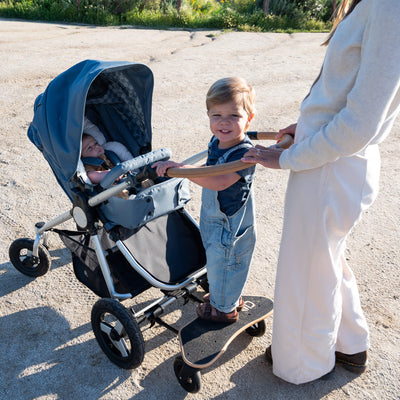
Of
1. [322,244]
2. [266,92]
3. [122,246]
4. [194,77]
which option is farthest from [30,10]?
[322,244]

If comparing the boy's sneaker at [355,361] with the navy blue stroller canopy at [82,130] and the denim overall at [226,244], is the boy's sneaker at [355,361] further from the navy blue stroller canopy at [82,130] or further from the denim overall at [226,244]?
the navy blue stroller canopy at [82,130]

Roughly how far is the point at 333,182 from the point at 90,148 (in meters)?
1.77

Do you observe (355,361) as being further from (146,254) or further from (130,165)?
(130,165)

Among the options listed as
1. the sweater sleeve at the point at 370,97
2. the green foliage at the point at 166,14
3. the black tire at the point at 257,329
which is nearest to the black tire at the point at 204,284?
the black tire at the point at 257,329

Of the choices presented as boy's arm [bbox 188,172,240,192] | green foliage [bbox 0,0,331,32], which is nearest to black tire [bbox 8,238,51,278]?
boy's arm [bbox 188,172,240,192]

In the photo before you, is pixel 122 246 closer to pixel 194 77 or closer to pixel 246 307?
pixel 246 307

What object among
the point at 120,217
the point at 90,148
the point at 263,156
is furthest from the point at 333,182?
the point at 90,148

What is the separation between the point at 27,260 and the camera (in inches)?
138

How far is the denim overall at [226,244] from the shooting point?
2539mm

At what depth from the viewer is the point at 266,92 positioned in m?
7.36

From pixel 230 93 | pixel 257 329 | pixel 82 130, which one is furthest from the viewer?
pixel 257 329

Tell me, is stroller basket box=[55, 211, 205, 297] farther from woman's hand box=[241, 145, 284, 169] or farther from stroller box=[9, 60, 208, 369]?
woman's hand box=[241, 145, 284, 169]

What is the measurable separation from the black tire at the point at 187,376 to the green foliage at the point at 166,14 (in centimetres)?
1072

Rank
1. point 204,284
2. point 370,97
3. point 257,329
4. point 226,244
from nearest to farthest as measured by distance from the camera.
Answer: point 370,97 → point 226,244 → point 257,329 → point 204,284
